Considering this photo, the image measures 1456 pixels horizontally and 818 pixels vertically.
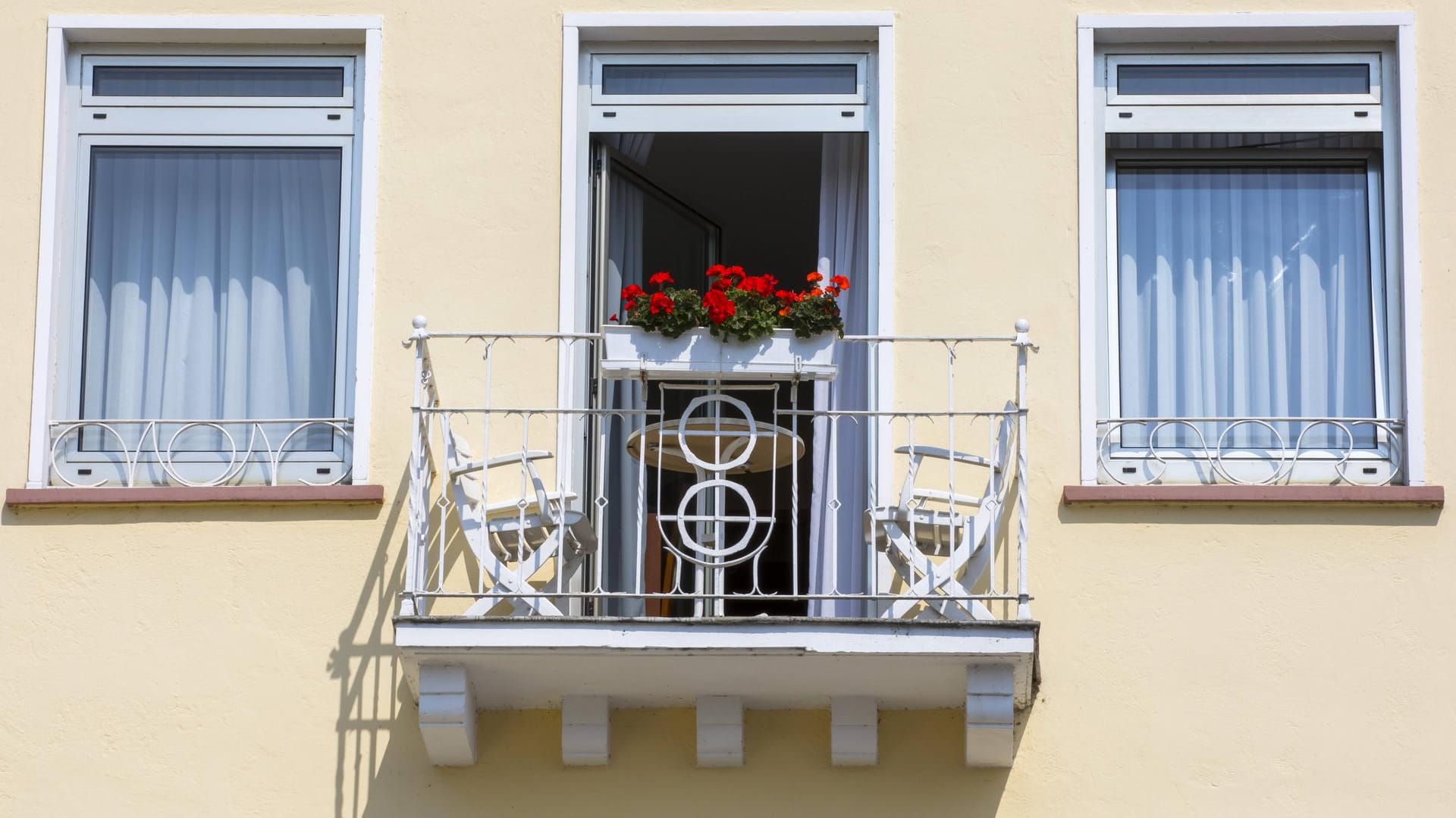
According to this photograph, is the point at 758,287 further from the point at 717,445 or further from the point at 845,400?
the point at 845,400

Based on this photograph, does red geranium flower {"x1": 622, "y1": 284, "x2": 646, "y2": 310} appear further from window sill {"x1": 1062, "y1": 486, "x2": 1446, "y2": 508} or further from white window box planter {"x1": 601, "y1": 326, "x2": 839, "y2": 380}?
window sill {"x1": 1062, "y1": 486, "x2": 1446, "y2": 508}

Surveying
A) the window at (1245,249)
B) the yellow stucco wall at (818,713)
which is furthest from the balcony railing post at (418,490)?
the window at (1245,249)

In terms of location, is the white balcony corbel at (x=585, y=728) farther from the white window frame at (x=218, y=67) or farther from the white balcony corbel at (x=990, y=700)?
the white window frame at (x=218, y=67)

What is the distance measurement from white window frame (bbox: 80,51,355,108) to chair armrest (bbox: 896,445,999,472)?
264 centimetres

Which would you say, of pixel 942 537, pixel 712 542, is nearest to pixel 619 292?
pixel 712 542

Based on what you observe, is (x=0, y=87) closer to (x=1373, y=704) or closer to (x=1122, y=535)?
(x=1122, y=535)

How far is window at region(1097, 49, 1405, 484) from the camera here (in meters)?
9.16

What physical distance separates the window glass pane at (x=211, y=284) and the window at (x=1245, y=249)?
9.90 feet

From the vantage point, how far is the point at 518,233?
916cm

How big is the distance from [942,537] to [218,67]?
3375mm

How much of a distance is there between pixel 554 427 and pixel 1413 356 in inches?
125

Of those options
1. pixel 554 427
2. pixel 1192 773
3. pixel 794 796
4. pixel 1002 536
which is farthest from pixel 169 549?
pixel 1192 773


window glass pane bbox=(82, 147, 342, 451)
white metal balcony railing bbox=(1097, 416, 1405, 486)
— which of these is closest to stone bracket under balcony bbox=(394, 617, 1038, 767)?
white metal balcony railing bbox=(1097, 416, 1405, 486)

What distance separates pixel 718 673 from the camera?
8297 millimetres
